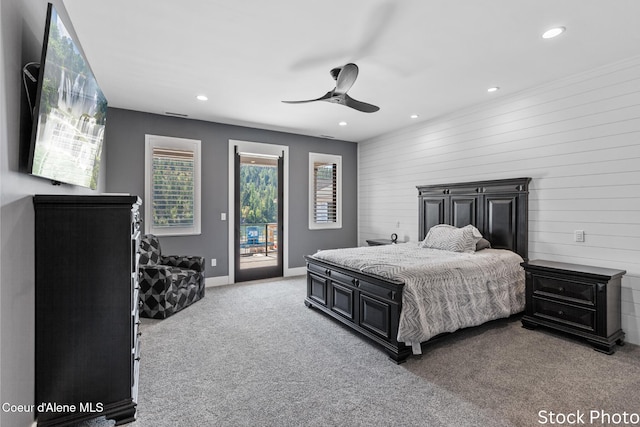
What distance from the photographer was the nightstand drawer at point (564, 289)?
2.94 m

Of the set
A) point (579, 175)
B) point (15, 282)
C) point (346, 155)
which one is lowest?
point (15, 282)

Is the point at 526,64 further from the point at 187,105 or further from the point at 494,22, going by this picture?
the point at 187,105

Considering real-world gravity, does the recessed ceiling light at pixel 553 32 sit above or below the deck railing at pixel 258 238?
above

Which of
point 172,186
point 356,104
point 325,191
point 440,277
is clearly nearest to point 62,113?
point 356,104

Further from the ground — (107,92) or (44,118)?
(107,92)

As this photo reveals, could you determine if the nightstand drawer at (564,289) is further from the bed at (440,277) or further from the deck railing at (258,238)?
the deck railing at (258,238)

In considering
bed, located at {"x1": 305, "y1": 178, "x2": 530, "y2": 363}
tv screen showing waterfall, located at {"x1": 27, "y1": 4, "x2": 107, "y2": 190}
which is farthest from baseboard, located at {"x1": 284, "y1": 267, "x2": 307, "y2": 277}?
tv screen showing waterfall, located at {"x1": 27, "y1": 4, "x2": 107, "y2": 190}

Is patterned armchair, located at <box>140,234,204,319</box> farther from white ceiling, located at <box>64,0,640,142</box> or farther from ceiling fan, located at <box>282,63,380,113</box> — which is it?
ceiling fan, located at <box>282,63,380,113</box>

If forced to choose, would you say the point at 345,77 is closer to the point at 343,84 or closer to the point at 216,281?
the point at 343,84

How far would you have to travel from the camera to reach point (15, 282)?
1.46 m

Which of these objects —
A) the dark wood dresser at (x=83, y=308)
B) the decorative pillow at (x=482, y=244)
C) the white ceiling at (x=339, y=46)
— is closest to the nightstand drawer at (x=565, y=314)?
the decorative pillow at (x=482, y=244)

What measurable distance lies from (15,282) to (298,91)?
3.32 meters

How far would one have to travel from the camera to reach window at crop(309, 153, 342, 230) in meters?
6.27

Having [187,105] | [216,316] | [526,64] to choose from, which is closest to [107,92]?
[187,105]
